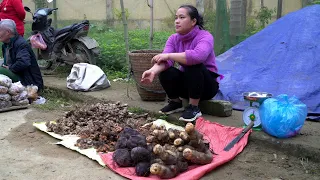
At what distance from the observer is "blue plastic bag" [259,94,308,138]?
3.16 metres

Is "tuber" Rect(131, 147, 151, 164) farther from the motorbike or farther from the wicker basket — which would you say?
the motorbike

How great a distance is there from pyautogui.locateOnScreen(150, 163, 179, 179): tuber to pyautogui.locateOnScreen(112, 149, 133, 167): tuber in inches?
11.5

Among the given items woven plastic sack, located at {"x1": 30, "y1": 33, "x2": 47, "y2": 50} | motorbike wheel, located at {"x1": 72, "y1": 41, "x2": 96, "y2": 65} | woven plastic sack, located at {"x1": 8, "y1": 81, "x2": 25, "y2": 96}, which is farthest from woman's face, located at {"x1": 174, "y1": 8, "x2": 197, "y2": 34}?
woven plastic sack, located at {"x1": 30, "y1": 33, "x2": 47, "y2": 50}

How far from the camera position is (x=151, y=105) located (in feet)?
15.0

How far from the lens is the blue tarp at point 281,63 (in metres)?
4.27

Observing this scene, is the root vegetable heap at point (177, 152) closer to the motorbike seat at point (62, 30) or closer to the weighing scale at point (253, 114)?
the weighing scale at point (253, 114)

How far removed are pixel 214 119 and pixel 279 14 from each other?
352 cm

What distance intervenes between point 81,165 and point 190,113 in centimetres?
125

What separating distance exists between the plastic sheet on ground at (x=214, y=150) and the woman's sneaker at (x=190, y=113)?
8 cm

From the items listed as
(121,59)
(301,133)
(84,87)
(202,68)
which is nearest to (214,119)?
(202,68)

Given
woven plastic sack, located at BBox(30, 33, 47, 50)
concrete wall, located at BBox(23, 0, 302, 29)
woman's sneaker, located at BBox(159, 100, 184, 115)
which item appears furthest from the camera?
concrete wall, located at BBox(23, 0, 302, 29)

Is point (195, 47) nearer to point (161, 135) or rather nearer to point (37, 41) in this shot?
point (161, 135)

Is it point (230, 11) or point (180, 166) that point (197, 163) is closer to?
point (180, 166)

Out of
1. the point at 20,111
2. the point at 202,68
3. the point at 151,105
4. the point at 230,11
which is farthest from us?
the point at 230,11
